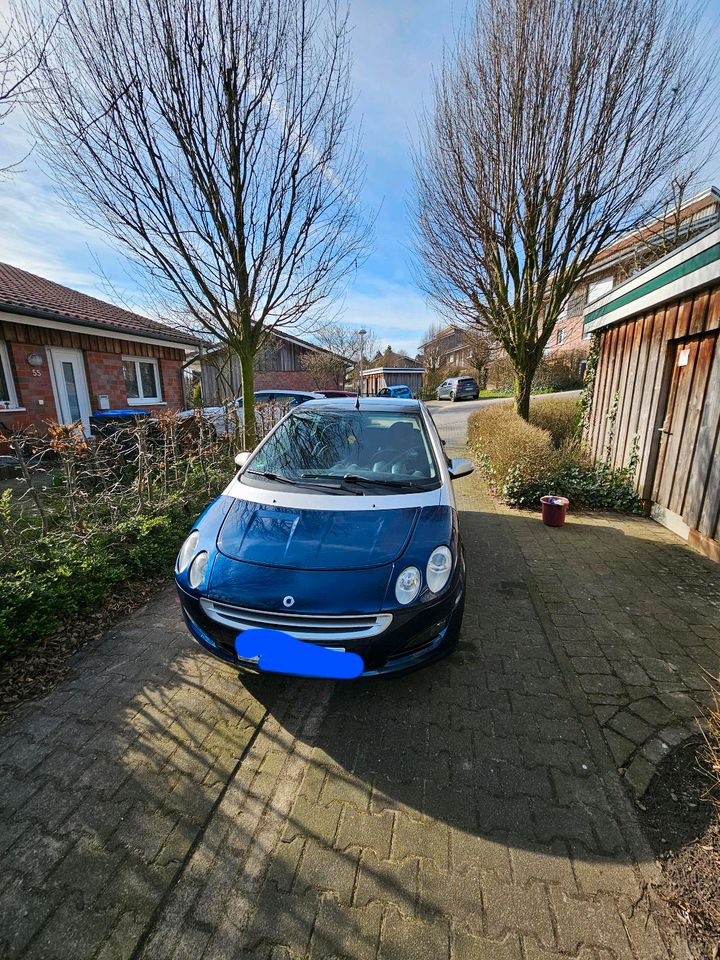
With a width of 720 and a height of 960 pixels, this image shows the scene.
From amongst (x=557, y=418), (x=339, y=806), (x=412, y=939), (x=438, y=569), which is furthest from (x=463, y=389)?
(x=412, y=939)

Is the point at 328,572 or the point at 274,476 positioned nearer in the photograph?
the point at 328,572

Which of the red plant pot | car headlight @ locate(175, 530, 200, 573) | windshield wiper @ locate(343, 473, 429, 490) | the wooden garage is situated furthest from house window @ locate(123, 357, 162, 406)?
the wooden garage

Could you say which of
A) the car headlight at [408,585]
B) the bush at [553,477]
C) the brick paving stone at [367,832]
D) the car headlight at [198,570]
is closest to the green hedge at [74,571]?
the car headlight at [198,570]

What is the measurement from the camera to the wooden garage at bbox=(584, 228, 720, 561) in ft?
14.1

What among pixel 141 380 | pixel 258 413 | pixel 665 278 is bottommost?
pixel 258 413

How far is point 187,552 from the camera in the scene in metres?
2.56

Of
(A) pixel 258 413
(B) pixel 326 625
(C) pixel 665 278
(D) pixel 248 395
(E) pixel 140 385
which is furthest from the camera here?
(E) pixel 140 385

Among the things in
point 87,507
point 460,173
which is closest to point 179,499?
point 87,507

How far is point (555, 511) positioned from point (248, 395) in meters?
4.57

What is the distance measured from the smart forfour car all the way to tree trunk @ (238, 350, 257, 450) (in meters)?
3.26

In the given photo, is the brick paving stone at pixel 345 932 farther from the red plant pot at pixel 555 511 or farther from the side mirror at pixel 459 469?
the red plant pot at pixel 555 511

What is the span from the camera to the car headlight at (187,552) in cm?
249

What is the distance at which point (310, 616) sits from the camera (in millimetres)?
2061

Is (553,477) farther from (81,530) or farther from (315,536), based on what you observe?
(81,530)
